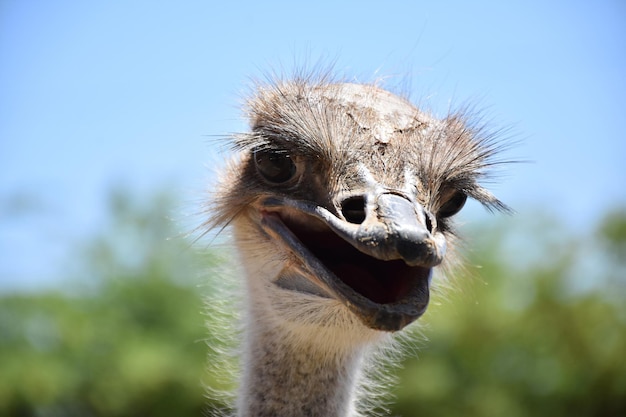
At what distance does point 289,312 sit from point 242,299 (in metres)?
0.56

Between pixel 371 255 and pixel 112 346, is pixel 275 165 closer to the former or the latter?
pixel 371 255

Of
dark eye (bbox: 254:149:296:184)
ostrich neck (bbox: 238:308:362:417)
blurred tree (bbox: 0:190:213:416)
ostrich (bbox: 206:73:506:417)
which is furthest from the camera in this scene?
blurred tree (bbox: 0:190:213:416)

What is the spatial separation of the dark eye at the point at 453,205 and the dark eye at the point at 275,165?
41 cm

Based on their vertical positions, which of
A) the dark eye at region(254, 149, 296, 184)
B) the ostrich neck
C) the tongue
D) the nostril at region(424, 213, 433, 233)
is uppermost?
the nostril at region(424, 213, 433, 233)

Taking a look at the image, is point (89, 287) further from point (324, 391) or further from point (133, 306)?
point (324, 391)

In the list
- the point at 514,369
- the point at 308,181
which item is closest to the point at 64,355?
the point at 514,369

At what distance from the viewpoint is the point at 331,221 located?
1.75 meters

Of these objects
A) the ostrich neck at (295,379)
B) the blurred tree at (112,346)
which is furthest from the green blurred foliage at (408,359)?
the ostrich neck at (295,379)

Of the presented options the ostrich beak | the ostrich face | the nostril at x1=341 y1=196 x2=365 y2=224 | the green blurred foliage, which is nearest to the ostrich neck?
the ostrich face

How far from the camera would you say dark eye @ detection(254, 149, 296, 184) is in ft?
6.87

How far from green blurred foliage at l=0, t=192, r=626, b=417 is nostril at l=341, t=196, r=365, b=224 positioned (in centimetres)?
1100

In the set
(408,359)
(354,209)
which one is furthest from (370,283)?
(408,359)

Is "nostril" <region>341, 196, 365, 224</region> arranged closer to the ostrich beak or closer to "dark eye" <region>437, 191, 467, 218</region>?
the ostrich beak

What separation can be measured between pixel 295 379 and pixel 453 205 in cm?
67
